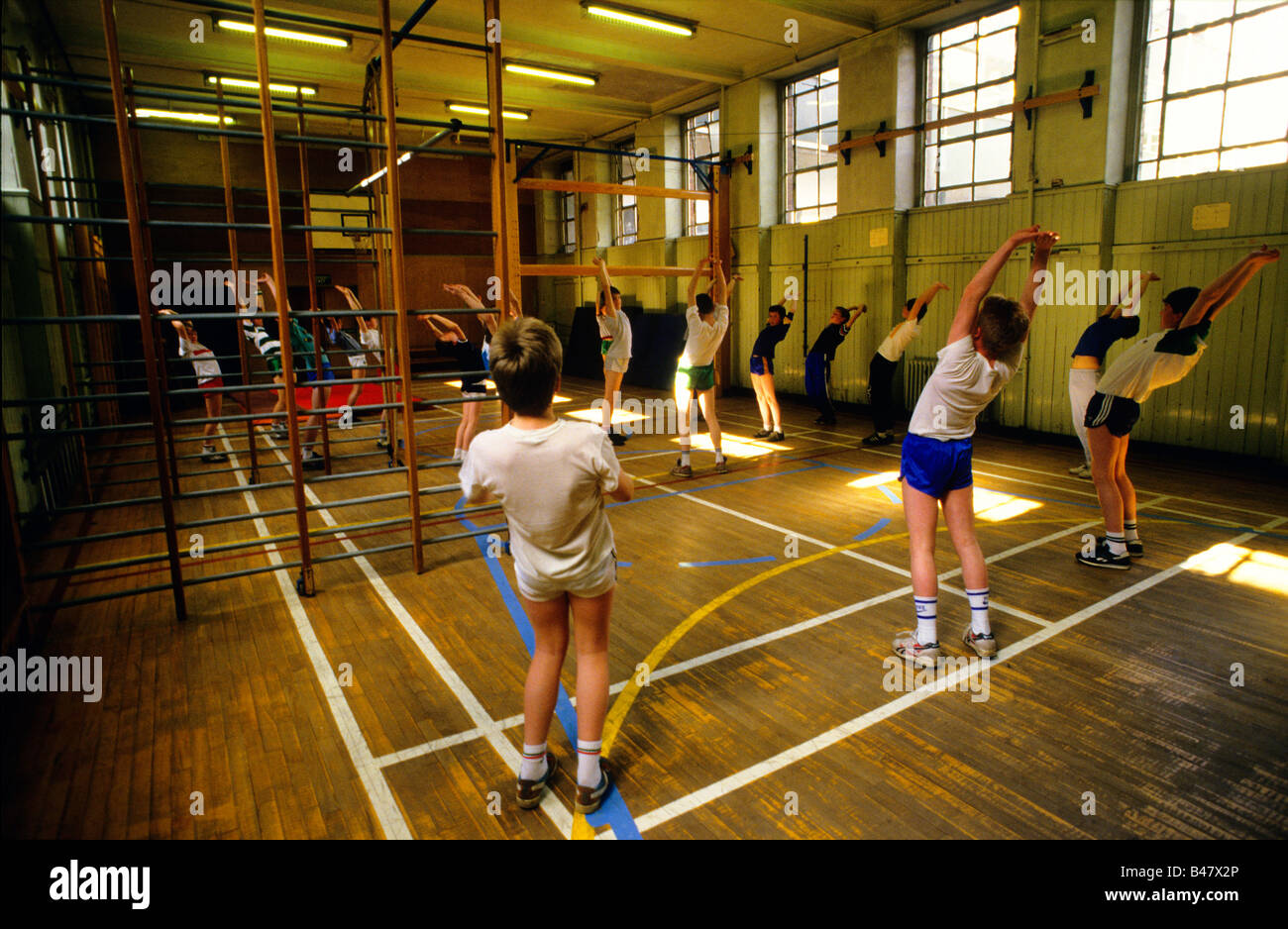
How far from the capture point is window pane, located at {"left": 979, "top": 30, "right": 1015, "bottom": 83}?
994cm

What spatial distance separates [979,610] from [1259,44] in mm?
8134

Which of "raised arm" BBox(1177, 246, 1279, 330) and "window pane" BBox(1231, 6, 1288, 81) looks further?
"window pane" BBox(1231, 6, 1288, 81)

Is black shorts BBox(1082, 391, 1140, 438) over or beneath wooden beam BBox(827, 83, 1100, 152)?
beneath

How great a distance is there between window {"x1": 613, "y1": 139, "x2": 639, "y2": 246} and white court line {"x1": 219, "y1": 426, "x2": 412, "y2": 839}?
14515 millimetres

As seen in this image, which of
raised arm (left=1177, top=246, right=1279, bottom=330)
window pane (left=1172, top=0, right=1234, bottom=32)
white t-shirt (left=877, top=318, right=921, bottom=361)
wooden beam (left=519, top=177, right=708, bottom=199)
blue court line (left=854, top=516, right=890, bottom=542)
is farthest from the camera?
wooden beam (left=519, top=177, right=708, bottom=199)

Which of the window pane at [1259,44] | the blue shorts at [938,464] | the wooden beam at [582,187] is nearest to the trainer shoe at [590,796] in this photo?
the blue shorts at [938,464]

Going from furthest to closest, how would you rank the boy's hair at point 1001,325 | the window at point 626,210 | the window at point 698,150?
Result: the window at point 626,210, the window at point 698,150, the boy's hair at point 1001,325

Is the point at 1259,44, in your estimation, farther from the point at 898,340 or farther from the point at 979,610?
the point at 979,610

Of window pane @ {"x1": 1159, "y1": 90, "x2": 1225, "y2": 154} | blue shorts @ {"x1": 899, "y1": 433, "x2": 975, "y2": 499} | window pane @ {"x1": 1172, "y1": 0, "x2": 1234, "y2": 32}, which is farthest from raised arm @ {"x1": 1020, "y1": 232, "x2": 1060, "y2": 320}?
window pane @ {"x1": 1172, "y1": 0, "x2": 1234, "y2": 32}

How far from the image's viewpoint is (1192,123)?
27.7 ft

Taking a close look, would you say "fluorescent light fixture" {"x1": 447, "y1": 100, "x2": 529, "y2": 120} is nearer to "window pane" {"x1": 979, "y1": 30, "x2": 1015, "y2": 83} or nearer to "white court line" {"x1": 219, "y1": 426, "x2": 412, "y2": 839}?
"window pane" {"x1": 979, "y1": 30, "x2": 1015, "y2": 83}

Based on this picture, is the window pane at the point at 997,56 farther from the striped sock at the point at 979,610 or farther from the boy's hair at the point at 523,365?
the boy's hair at the point at 523,365

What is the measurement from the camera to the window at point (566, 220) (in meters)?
20.4

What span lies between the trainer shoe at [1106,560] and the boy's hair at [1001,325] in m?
2.52
